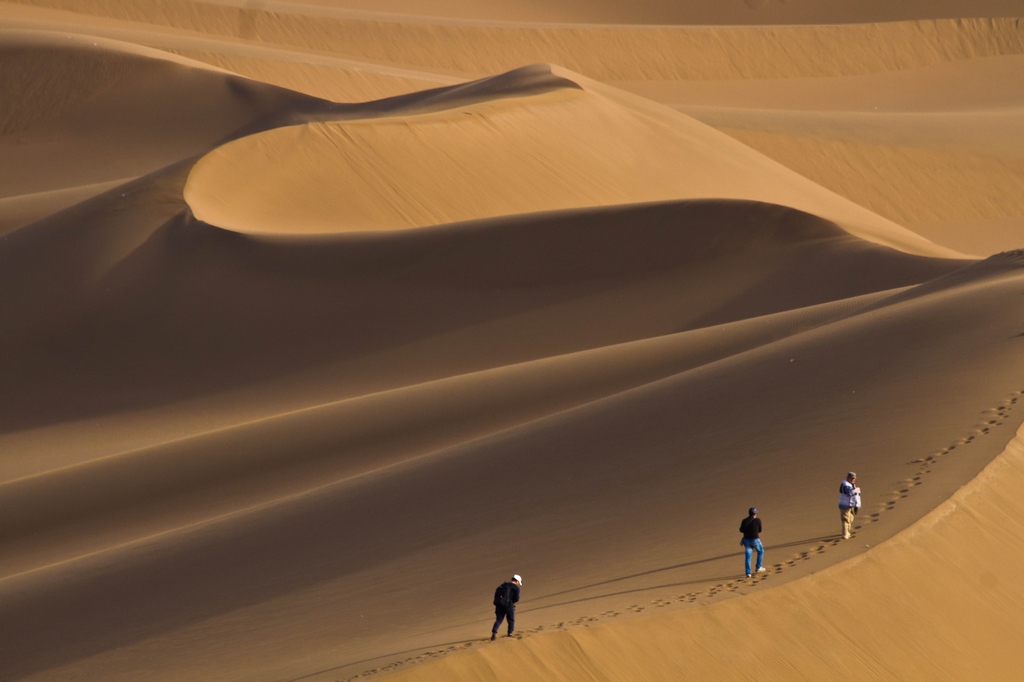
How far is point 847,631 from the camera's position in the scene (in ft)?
29.3

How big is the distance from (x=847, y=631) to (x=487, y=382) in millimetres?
9352

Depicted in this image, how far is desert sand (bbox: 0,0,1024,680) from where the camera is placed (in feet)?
31.7

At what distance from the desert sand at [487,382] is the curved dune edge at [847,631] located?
2 centimetres

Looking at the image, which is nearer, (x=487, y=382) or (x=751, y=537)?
(x=751, y=537)

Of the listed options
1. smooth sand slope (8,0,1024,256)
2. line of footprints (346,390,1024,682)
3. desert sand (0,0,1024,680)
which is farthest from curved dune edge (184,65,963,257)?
line of footprints (346,390,1024,682)

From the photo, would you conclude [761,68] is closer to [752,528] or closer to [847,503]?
[847,503]

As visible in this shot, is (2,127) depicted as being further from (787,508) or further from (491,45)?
(787,508)

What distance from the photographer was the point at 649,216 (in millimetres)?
23734

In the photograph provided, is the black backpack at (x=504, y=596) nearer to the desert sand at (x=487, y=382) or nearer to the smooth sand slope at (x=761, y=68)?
the desert sand at (x=487, y=382)

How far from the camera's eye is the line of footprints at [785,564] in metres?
8.63

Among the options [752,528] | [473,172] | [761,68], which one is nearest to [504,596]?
[752,528]

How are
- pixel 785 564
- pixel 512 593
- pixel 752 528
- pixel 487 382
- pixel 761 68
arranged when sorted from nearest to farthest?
pixel 512 593
pixel 752 528
pixel 785 564
pixel 487 382
pixel 761 68

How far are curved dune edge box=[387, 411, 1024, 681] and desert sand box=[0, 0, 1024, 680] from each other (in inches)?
0.9

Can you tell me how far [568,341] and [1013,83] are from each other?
44293mm
